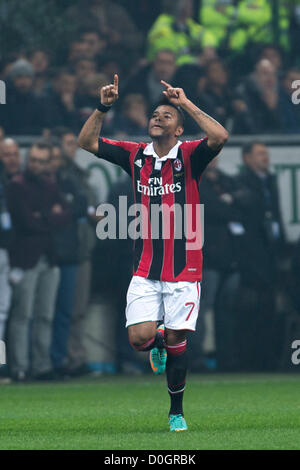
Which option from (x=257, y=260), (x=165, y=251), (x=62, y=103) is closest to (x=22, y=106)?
(x=62, y=103)

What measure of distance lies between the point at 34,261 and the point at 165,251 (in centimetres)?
434

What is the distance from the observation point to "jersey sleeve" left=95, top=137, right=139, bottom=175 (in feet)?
27.9

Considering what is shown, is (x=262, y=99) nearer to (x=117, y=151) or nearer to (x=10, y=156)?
(x=10, y=156)

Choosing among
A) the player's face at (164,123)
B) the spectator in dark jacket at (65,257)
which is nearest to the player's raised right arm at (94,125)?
the player's face at (164,123)

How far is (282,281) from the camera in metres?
13.6

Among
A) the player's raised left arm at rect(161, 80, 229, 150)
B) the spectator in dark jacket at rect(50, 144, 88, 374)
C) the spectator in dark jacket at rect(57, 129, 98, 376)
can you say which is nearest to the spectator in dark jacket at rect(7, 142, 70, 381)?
the spectator in dark jacket at rect(50, 144, 88, 374)

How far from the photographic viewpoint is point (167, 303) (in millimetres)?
8266

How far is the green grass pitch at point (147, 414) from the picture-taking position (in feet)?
24.4

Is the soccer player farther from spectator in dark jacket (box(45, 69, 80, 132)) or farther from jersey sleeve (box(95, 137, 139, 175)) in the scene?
spectator in dark jacket (box(45, 69, 80, 132))

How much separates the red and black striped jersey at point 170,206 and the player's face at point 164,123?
133mm

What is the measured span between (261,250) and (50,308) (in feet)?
7.98

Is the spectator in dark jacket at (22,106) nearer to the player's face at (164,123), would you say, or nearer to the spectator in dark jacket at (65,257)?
the spectator in dark jacket at (65,257)

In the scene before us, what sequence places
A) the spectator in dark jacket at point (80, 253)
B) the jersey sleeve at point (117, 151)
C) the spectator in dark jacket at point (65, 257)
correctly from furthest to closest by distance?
the spectator in dark jacket at point (80, 253), the spectator in dark jacket at point (65, 257), the jersey sleeve at point (117, 151)

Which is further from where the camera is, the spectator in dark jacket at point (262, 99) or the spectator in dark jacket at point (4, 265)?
the spectator in dark jacket at point (262, 99)
